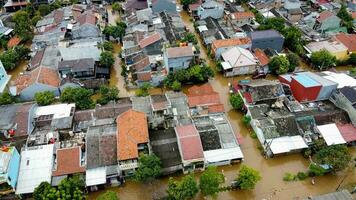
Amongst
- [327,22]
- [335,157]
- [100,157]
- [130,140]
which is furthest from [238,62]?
[100,157]

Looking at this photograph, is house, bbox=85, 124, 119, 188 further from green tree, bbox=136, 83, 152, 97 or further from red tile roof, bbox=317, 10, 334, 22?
red tile roof, bbox=317, 10, 334, 22

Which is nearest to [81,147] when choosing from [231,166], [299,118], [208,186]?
[208,186]

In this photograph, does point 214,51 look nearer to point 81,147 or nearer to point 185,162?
point 185,162

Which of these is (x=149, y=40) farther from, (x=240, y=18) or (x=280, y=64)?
(x=280, y=64)

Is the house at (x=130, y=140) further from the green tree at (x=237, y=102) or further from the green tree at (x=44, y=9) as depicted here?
the green tree at (x=44, y=9)

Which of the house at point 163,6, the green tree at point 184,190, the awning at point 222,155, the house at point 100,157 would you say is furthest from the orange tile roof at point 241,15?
the green tree at point 184,190

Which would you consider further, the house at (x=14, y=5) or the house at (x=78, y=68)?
the house at (x=14, y=5)
